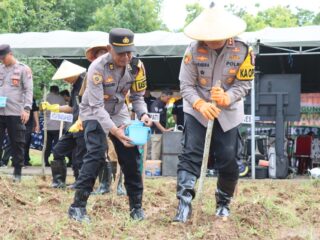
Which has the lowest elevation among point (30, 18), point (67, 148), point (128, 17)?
point (67, 148)

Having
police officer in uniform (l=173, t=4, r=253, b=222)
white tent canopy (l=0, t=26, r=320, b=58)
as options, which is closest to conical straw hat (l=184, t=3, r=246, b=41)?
police officer in uniform (l=173, t=4, r=253, b=222)

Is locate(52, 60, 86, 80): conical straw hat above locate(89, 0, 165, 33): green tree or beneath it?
beneath

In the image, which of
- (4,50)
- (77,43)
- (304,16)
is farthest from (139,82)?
(304,16)

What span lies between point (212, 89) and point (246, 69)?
14.2 inches

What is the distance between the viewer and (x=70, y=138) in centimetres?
762

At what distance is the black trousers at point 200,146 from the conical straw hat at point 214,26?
27.6 inches

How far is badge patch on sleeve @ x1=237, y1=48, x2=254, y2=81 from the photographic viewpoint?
4.92 meters

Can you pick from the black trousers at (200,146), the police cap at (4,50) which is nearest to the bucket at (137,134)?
the black trousers at (200,146)

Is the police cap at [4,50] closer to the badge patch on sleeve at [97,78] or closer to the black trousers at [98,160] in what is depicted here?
the black trousers at [98,160]

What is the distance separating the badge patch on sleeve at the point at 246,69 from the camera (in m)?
4.92

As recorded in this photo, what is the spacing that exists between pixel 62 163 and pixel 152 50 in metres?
4.13

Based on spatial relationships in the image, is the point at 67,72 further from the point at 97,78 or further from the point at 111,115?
the point at 97,78

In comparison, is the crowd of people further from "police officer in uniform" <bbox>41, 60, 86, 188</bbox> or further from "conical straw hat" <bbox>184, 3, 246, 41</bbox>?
"police officer in uniform" <bbox>41, 60, 86, 188</bbox>

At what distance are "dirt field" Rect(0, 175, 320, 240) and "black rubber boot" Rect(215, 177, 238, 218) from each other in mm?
84
